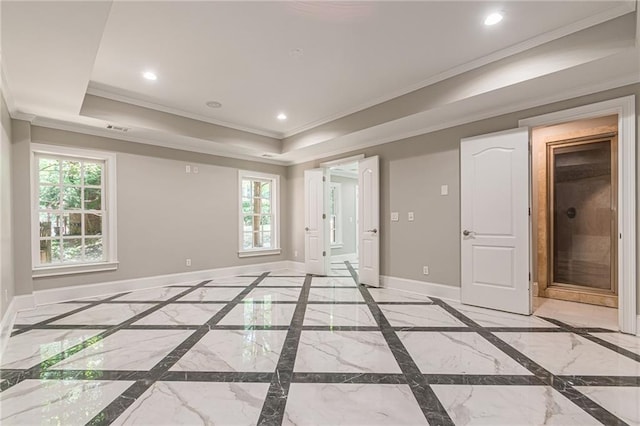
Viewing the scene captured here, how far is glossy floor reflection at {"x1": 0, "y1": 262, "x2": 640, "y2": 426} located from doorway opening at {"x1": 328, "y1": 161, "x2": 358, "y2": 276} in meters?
4.39

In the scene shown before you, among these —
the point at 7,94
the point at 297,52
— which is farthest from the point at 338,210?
the point at 7,94

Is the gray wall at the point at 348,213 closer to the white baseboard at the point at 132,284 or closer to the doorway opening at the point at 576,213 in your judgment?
the white baseboard at the point at 132,284

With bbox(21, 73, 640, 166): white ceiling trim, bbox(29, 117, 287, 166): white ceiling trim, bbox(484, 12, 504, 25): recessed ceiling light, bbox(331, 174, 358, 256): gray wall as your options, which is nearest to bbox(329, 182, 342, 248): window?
bbox(331, 174, 358, 256): gray wall

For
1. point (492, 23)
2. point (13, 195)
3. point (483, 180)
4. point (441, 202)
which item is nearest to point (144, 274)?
point (13, 195)

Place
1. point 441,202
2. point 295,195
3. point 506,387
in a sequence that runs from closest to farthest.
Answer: point 506,387, point 441,202, point 295,195

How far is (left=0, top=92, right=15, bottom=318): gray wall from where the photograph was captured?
285 centimetres

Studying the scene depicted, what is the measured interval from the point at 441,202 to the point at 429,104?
134 cm

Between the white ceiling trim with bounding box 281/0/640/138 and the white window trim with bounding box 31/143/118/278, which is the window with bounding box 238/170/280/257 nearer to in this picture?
the white window trim with bounding box 31/143/118/278

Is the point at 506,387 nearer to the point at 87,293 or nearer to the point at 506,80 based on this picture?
the point at 506,80

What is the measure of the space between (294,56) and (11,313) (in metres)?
4.11

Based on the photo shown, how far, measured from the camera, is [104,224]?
4332 mm

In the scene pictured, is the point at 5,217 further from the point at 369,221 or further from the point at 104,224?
the point at 369,221

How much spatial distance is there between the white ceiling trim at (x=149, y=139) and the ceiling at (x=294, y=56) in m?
0.04

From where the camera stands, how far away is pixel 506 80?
9.53ft
